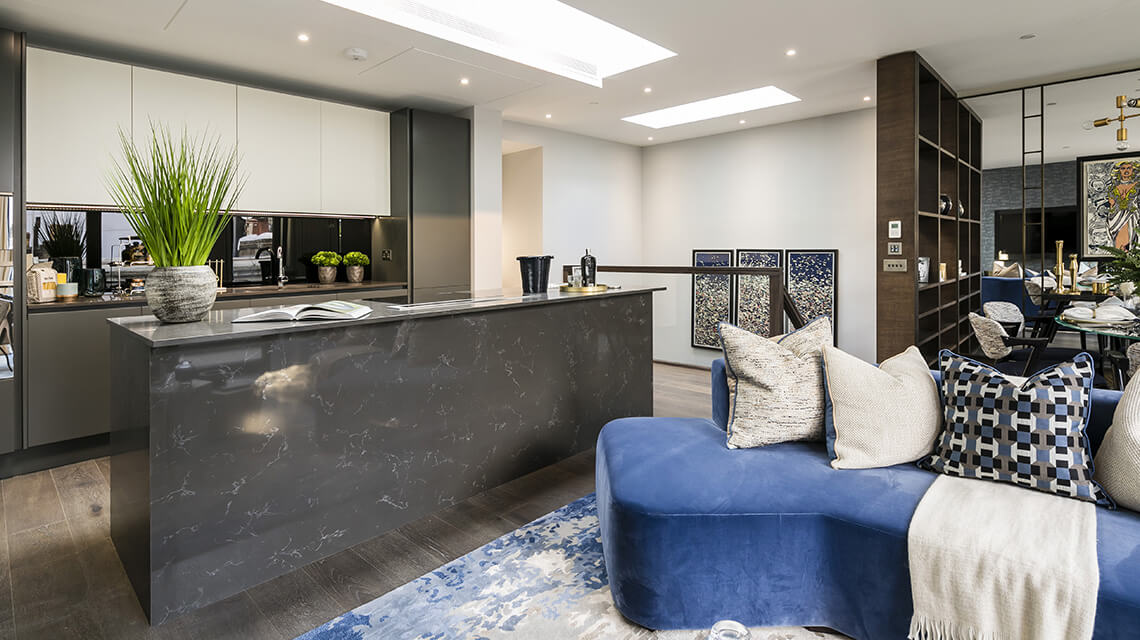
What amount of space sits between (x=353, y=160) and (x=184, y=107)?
124 cm

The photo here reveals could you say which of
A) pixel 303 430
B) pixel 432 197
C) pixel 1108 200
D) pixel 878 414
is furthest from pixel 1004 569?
pixel 1108 200

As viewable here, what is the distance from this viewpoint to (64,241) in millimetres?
Answer: 3900

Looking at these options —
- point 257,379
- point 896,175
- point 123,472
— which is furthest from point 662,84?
point 123,472

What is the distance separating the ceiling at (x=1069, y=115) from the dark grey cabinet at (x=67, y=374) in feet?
23.1

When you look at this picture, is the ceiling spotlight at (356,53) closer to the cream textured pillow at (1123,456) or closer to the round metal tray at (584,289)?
the round metal tray at (584,289)

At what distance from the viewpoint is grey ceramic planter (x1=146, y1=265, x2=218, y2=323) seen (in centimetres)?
215

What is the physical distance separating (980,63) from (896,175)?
3.98 ft

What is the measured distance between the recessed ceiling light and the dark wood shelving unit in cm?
115

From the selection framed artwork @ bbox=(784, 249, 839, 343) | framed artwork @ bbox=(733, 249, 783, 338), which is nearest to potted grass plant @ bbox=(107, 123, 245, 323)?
framed artwork @ bbox=(733, 249, 783, 338)

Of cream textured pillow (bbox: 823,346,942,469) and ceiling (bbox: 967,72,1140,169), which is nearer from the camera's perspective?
cream textured pillow (bbox: 823,346,942,469)

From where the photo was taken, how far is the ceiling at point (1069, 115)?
195 inches

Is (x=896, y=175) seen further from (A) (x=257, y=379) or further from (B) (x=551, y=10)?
(A) (x=257, y=379)

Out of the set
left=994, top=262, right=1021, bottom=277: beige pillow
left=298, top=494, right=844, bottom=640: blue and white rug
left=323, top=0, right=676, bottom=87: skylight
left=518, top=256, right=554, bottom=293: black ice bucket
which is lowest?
left=298, top=494, right=844, bottom=640: blue and white rug

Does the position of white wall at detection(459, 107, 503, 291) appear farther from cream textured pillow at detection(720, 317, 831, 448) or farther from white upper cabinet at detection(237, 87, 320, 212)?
cream textured pillow at detection(720, 317, 831, 448)
